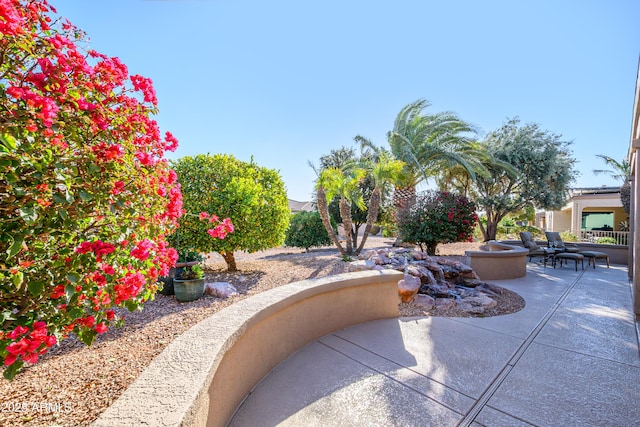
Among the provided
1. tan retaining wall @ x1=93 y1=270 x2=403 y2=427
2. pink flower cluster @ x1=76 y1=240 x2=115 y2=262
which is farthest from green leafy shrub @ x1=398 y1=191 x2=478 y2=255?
pink flower cluster @ x1=76 y1=240 x2=115 y2=262

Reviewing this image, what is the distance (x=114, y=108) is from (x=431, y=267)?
6.59 metres

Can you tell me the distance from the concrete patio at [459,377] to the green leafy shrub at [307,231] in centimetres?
871

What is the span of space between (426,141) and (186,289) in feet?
37.4

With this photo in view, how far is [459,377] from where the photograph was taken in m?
2.79

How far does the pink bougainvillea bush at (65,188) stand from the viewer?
4.50 feet

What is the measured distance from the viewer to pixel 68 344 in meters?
2.94

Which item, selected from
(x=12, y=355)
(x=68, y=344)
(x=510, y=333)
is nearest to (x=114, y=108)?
(x=12, y=355)

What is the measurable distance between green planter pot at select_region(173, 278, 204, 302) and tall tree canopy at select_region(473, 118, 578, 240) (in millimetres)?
13181

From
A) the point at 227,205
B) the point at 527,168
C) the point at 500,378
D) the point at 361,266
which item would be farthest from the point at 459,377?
the point at 527,168

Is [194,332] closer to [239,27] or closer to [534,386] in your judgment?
[534,386]

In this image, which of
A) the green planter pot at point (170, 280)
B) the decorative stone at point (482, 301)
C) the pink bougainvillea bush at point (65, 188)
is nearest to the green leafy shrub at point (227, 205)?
the green planter pot at point (170, 280)

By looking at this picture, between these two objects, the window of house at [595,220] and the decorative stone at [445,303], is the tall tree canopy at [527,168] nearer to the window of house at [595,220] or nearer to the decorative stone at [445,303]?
the decorative stone at [445,303]

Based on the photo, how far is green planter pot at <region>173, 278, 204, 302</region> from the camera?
Answer: 14.3ft

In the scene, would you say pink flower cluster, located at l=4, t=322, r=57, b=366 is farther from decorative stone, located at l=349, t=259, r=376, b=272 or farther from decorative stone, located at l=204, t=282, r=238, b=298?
decorative stone, located at l=349, t=259, r=376, b=272
